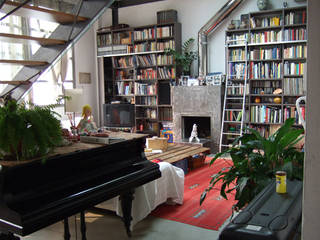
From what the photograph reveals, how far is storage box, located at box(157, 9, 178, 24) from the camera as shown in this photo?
23.4 feet

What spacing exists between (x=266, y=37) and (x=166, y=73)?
2240 millimetres

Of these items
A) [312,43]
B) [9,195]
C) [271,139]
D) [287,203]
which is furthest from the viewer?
[271,139]

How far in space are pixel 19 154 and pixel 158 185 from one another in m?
1.67

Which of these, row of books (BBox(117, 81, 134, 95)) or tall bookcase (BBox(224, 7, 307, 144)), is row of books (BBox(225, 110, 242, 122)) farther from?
row of books (BBox(117, 81, 134, 95))

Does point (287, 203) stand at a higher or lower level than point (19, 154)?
lower

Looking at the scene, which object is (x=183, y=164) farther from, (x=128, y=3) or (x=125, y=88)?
(x=128, y=3)

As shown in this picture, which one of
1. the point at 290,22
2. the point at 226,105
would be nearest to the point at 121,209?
the point at 226,105

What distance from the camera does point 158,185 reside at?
3.28 metres

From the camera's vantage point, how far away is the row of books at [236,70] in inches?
253

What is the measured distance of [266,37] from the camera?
617 centimetres

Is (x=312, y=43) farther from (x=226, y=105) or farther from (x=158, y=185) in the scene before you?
(x=226, y=105)

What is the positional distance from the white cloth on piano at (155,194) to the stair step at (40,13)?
5.56 ft

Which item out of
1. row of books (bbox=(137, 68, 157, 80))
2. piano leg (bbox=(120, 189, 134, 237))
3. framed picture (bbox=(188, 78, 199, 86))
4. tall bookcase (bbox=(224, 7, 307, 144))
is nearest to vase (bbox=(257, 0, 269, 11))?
tall bookcase (bbox=(224, 7, 307, 144))

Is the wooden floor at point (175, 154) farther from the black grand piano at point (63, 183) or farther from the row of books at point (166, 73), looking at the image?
the row of books at point (166, 73)
